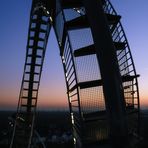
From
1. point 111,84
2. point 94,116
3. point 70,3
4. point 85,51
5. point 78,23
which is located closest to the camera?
point 111,84

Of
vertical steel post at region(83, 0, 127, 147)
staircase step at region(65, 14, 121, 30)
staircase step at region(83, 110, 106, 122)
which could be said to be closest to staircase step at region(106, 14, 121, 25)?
staircase step at region(65, 14, 121, 30)

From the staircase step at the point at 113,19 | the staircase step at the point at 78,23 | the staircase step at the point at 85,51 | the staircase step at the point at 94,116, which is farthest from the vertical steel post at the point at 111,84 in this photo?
the staircase step at the point at 113,19

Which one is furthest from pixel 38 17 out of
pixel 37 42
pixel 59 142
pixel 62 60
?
pixel 59 142

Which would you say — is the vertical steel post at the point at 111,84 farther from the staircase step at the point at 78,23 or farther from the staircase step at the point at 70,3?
the staircase step at the point at 70,3

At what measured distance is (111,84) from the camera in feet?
24.0

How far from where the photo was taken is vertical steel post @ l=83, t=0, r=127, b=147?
7281 mm

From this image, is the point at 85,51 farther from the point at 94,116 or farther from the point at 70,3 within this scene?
the point at 70,3

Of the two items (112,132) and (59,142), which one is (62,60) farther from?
(59,142)

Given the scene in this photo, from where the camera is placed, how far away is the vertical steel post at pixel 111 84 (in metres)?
7.28

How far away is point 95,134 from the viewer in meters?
Answer: 10.3

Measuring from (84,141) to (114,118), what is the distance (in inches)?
104

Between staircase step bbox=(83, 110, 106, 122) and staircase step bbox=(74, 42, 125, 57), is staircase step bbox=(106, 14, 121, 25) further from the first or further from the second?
staircase step bbox=(83, 110, 106, 122)

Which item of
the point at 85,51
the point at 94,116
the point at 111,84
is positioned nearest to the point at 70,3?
the point at 85,51

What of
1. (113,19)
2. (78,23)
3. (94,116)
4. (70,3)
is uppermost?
(70,3)
